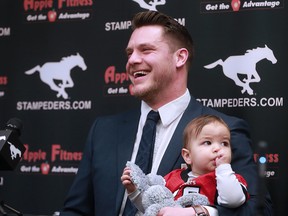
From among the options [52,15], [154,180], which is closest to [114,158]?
[154,180]

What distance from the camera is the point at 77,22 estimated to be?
3516 mm

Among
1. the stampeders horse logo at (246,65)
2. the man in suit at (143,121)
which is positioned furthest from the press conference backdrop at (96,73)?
the man in suit at (143,121)

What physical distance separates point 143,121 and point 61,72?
0.93m

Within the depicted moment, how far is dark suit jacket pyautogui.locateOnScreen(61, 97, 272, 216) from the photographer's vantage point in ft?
8.16

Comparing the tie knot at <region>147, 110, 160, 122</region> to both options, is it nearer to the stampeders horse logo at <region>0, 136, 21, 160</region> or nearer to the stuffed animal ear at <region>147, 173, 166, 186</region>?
the stuffed animal ear at <region>147, 173, 166, 186</region>

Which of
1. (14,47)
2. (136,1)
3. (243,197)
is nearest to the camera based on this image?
(243,197)

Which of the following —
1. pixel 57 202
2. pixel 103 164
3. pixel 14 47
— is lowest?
pixel 57 202

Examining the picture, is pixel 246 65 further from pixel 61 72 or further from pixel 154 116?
pixel 61 72

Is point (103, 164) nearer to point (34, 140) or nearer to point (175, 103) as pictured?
point (175, 103)

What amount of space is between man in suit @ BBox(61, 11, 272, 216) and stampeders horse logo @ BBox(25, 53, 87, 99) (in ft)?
2.22

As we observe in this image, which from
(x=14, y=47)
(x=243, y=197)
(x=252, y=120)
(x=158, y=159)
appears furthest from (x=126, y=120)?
(x=14, y=47)

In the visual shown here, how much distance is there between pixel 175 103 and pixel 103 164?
0.44 m

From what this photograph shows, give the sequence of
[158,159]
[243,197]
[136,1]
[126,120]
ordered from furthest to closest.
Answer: [136,1]
[126,120]
[158,159]
[243,197]

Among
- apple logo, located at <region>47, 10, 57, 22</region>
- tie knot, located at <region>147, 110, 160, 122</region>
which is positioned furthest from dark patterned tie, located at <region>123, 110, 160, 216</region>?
apple logo, located at <region>47, 10, 57, 22</region>
